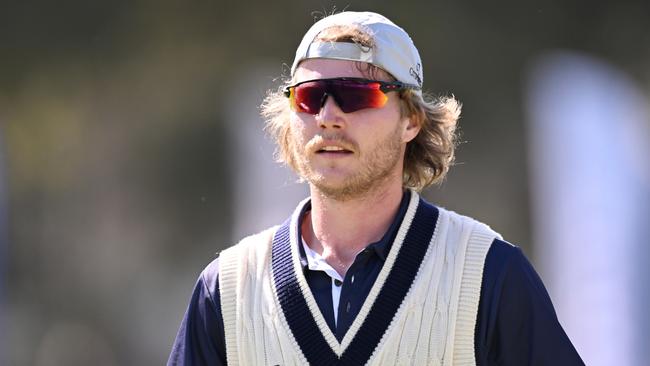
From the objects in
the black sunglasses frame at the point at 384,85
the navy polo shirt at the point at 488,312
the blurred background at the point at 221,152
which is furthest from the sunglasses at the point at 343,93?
the blurred background at the point at 221,152

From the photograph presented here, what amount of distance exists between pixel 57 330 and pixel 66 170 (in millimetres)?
1027

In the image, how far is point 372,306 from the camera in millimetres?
2619

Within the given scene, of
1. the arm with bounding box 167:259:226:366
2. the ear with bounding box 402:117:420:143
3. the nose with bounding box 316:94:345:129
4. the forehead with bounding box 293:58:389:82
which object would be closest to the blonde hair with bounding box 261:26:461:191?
the ear with bounding box 402:117:420:143

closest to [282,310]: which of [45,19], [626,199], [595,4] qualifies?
[626,199]

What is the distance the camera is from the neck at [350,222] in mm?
2730

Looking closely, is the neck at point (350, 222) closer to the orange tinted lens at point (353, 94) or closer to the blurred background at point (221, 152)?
the orange tinted lens at point (353, 94)

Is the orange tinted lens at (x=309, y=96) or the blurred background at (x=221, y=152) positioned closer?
the orange tinted lens at (x=309, y=96)

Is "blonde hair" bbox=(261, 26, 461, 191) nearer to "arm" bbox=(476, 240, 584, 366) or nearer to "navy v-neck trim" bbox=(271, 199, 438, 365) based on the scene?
"navy v-neck trim" bbox=(271, 199, 438, 365)

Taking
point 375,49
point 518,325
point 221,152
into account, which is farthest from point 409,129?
point 221,152

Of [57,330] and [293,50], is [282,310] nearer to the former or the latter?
[293,50]

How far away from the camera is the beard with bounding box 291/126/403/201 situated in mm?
2668

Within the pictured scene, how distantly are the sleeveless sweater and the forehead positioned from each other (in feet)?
1.19

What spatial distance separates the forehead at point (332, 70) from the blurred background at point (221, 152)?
3.26 meters

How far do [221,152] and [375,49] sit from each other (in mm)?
3859
